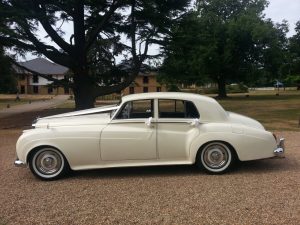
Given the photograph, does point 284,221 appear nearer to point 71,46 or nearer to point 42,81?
point 71,46

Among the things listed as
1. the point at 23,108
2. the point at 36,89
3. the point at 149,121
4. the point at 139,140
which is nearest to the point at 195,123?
the point at 149,121

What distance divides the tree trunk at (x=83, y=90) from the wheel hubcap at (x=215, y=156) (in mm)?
17666

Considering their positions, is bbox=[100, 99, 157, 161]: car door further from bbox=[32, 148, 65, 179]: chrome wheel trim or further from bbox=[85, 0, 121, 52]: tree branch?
bbox=[85, 0, 121, 52]: tree branch

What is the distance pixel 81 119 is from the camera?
790 cm

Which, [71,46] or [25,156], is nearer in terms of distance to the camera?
Answer: [25,156]

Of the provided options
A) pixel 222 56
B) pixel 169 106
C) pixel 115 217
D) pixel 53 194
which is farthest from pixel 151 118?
pixel 222 56

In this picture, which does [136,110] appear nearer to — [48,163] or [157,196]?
[48,163]

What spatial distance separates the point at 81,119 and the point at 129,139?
0.96 m

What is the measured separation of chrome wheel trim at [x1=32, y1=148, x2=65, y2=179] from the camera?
7607 millimetres

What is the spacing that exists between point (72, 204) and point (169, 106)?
280 centimetres

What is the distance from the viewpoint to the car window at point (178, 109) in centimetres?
785

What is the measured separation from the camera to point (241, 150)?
7.62 metres

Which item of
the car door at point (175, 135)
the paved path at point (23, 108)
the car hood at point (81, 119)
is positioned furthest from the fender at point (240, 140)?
the paved path at point (23, 108)

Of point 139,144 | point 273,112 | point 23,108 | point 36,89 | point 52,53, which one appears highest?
point 52,53
